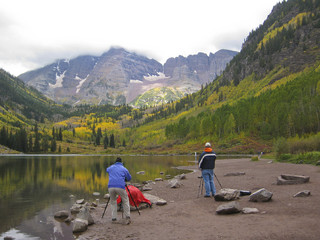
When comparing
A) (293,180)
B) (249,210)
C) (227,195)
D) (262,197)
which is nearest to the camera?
(249,210)

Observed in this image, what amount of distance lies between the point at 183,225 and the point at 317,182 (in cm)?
1360

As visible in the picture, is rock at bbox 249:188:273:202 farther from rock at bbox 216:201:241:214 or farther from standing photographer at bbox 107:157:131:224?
standing photographer at bbox 107:157:131:224

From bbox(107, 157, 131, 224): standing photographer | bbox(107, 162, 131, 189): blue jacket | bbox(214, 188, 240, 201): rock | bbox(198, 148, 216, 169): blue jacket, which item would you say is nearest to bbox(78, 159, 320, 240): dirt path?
bbox(214, 188, 240, 201): rock

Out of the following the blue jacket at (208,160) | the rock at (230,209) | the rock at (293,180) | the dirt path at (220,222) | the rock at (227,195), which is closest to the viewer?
the dirt path at (220,222)

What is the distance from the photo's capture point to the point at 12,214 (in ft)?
63.8

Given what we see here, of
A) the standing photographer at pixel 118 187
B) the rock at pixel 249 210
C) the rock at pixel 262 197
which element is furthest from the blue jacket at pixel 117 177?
the rock at pixel 262 197

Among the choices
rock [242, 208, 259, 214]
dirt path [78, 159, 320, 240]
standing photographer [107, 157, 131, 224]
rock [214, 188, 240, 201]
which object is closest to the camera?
dirt path [78, 159, 320, 240]

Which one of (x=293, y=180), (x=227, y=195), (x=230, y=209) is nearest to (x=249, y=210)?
(x=230, y=209)

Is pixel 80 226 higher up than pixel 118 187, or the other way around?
pixel 118 187

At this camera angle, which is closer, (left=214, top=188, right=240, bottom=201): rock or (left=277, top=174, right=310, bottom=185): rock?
(left=214, top=188, right=240, bottom=201): rock

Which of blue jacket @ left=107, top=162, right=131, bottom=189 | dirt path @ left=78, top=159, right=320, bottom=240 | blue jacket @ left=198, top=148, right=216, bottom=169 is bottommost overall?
dirt path @ left=78, top=159, right=320, bottom=240

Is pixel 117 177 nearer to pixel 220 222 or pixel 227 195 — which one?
pixel 220 222

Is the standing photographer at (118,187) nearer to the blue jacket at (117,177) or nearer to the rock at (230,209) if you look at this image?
the blue jacket at (117,177)

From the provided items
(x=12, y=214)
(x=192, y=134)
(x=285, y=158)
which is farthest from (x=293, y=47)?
(x=12, y=214)
